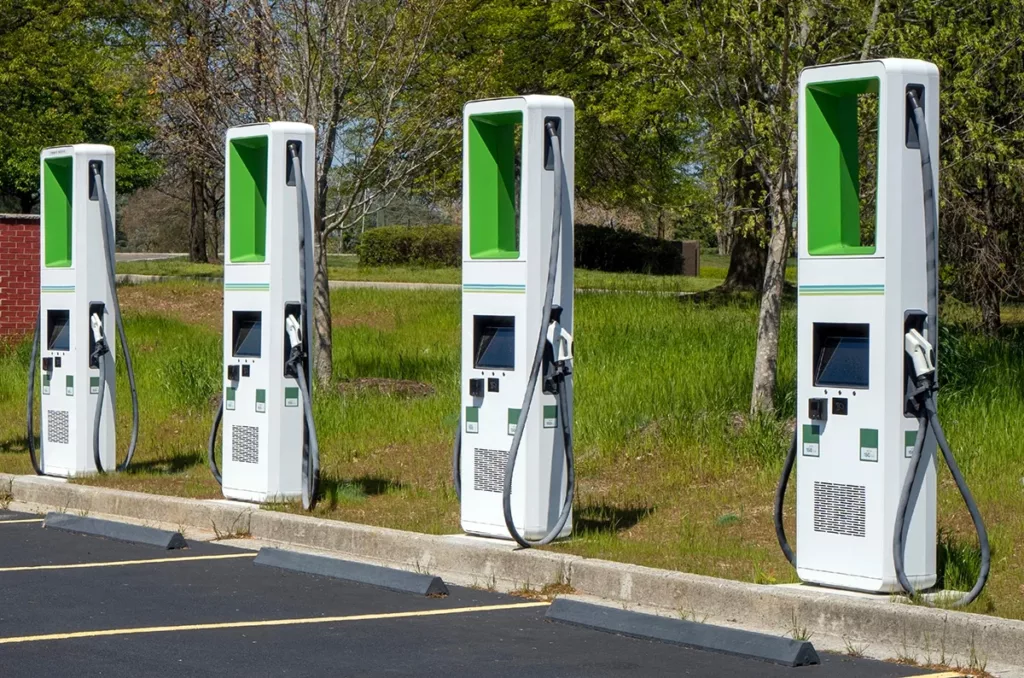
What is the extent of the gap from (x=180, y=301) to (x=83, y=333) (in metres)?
14.0

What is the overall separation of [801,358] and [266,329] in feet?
14.9

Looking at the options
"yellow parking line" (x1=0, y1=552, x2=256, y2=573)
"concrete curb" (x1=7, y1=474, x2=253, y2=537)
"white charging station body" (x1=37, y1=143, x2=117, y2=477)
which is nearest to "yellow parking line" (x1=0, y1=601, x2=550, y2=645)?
"yellow parking line" (x1=0, y1=552, x2=256, y2=573)

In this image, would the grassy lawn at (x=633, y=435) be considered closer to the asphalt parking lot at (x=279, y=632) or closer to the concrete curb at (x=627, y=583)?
the concrete curb at (x=627, y=583)

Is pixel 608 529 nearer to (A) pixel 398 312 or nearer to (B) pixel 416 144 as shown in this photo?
(B) pixel 416 144

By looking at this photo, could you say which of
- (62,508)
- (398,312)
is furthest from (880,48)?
(398,312)

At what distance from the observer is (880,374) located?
7.72 metres

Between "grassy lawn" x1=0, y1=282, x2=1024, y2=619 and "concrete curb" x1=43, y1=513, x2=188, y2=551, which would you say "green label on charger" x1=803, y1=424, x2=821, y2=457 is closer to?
"grassy lawn" x1=0, y1=282, x2=1024, y2=619

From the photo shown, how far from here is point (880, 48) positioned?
502 inches

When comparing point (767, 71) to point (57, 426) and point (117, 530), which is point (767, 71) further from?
point (57, 426)

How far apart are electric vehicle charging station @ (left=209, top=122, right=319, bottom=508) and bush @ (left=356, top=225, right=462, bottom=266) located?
30.3 meters

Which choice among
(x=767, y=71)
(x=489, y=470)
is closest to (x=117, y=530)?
(x=489, y=470)

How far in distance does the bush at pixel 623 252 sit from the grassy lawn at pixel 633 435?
17510 mm

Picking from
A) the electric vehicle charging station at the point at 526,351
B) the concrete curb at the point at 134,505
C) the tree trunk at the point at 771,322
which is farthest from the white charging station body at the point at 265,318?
the tree trunk at the point at 771,322

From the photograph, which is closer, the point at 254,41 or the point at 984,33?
the point at 984,33
